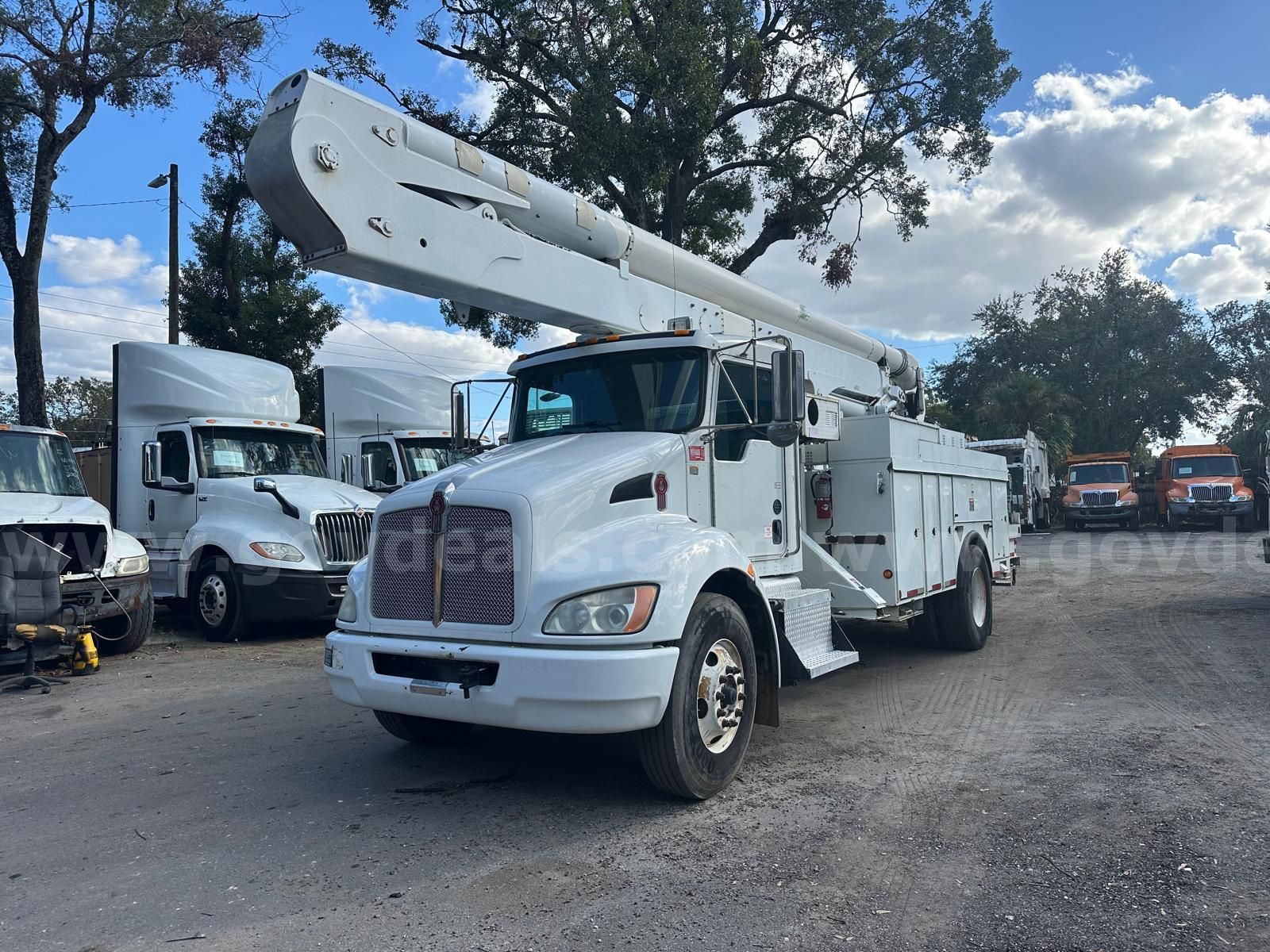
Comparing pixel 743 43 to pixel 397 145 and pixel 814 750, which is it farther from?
pixel 814 750

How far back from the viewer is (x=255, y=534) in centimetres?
1075

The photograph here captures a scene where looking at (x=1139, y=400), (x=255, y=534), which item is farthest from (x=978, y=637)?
(x=1139, y=400)

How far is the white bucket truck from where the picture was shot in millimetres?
10672

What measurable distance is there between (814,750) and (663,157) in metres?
11.2

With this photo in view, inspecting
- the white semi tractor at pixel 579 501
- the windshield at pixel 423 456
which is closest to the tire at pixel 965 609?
the white semi tractor at pixel 579 501

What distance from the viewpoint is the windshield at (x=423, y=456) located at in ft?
45.8

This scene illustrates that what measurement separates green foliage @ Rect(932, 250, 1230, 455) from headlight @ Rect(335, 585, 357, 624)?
3616 centimetres

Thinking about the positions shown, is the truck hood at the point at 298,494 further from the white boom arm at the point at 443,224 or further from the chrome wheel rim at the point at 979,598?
the chrome wheel rim at the point at 979,598

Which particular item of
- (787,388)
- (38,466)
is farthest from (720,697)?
(38,466)

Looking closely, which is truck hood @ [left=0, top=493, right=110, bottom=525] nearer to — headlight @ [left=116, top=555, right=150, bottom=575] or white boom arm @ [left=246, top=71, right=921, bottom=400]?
headlight @ [left=116, top=555, right=150, bottom=575]

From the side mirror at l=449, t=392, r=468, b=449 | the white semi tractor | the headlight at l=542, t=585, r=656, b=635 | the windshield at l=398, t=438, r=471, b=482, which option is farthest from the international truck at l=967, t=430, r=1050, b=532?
the headlight at l=542, t=585, r=656, b=635

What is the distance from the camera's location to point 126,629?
9891 mm

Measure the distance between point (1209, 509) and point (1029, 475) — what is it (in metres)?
4.60

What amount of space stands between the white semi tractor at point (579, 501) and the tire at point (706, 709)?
0.6 inches
